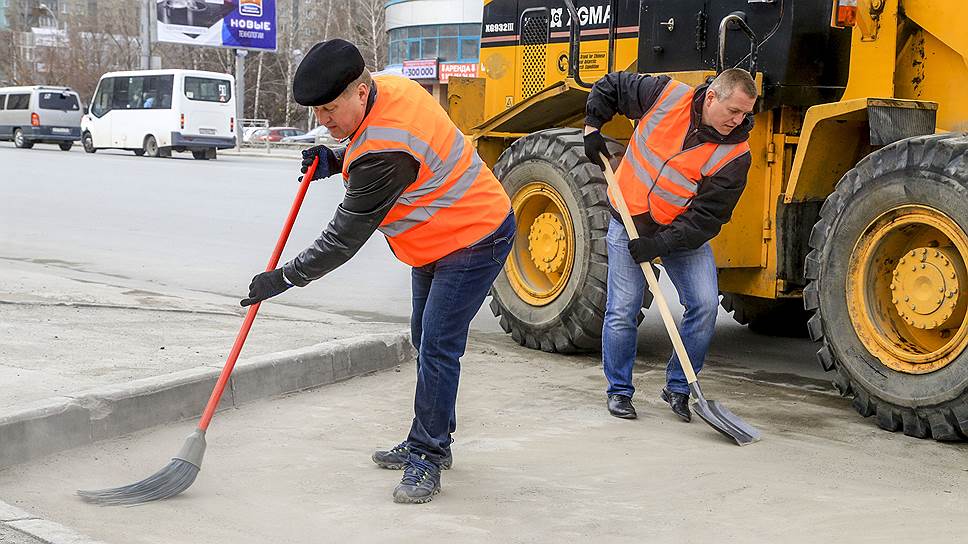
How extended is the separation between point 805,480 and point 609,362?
54.4 inches

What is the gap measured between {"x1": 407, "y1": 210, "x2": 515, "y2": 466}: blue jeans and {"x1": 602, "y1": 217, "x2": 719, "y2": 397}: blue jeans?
1.41 meters

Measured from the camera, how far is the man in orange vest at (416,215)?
4.16 meters

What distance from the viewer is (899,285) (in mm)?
5492

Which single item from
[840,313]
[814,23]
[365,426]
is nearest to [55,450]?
[365,426]

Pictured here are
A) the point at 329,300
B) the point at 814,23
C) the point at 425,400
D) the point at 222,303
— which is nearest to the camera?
the point at 425,400

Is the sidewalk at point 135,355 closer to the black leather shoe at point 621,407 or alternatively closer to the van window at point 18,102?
the black leather shoe at point 621,407

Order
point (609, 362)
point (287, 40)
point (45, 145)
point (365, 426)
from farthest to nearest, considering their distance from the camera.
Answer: point (287, 40), point (45, 145), point (609, 362), point (365, 426)

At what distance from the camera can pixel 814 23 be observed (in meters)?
6.32

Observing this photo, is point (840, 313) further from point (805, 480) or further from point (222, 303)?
point (222, 303)

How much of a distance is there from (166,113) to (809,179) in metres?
28.4

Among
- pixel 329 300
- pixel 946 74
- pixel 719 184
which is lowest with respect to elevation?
pixel 329 300

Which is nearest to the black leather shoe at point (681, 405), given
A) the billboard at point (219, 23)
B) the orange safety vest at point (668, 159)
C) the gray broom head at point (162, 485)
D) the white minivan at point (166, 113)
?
the orange safety vest at point (668, 159)

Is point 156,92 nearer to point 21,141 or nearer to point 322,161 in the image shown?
point 21,141

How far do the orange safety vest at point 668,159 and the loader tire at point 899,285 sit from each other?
0.61 meters
